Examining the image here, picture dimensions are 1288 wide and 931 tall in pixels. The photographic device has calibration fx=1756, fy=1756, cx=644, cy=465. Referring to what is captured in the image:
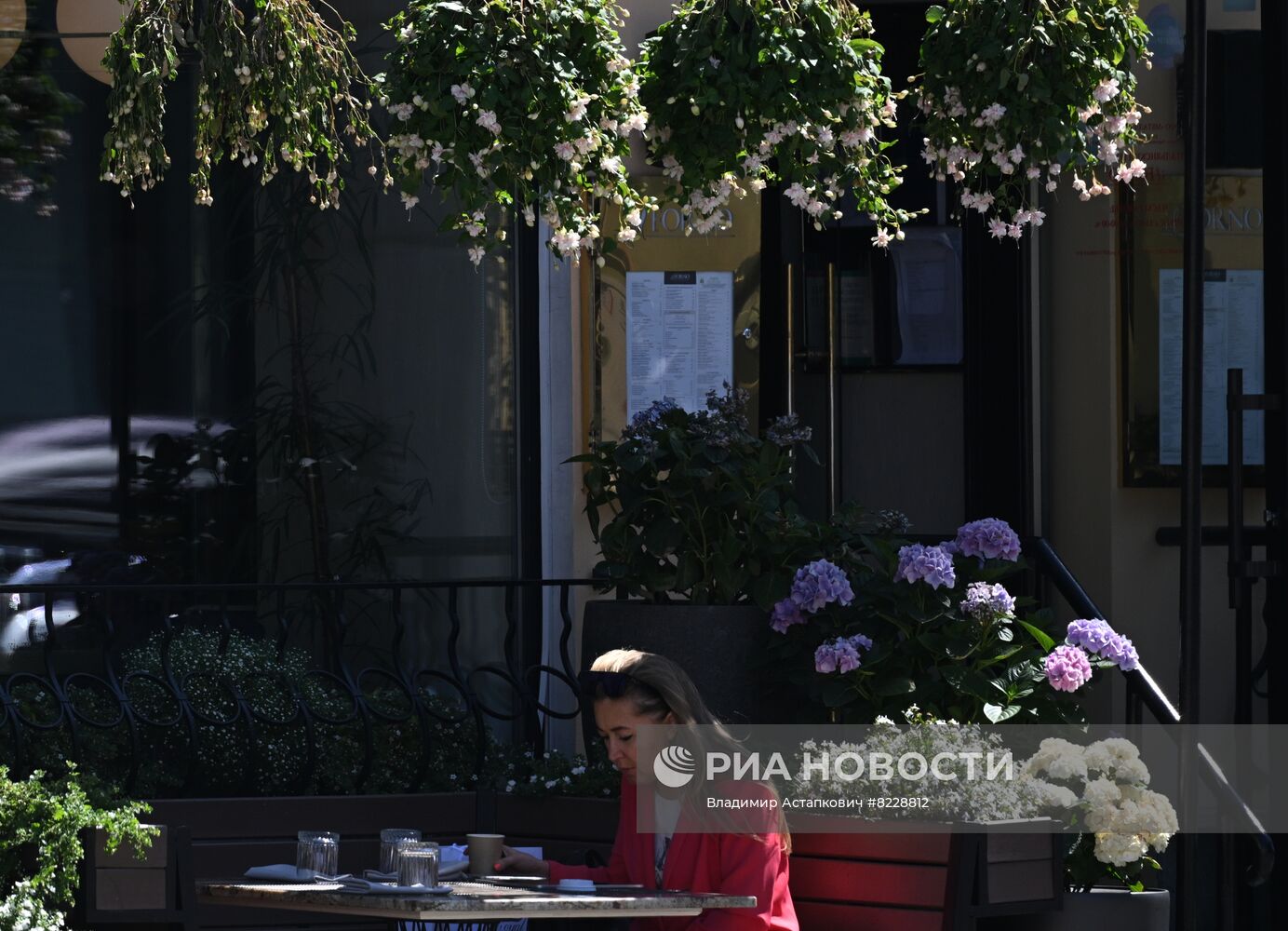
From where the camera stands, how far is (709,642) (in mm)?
5086

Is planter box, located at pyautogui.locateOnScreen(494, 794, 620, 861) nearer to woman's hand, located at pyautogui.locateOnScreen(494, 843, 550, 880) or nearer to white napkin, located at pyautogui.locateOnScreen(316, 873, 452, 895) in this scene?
woman's hand, located at pyautogui.locateOnScreen(494, 843, 550, 880)

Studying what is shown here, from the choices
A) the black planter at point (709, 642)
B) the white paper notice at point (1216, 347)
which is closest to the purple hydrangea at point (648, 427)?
the black planter at point (709, 642)

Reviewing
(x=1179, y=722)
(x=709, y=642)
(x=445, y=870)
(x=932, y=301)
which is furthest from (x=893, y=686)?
(x=932, y=301)

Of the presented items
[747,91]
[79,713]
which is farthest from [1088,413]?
[79,713]

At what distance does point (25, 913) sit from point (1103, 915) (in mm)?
2681

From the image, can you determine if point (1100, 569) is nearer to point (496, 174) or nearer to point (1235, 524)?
point (1235, 524)

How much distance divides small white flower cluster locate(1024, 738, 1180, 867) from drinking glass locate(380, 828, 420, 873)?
66.6 inches

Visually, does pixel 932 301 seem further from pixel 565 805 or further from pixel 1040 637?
pixel 565 805

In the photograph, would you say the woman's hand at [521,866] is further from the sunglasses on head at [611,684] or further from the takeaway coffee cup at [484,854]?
the sunglasses on head at [611,684]

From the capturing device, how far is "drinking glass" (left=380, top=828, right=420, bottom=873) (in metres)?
3.78

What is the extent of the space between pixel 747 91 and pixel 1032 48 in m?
0.78

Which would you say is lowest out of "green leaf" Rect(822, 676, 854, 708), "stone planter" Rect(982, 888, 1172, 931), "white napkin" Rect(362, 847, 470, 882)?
"stone planter" Rect(982, 888, 1172, 931)

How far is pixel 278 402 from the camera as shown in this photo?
659cm

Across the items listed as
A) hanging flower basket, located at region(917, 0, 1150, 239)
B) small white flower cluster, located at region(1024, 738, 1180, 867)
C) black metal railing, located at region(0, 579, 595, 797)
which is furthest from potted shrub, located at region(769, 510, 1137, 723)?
hanging flower basket, located at region(917, 0, 1150, 239)
